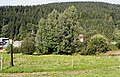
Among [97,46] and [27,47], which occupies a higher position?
[27,47]

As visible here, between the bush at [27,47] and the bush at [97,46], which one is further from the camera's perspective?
the bush at [27,47]

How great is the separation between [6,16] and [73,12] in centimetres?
12987

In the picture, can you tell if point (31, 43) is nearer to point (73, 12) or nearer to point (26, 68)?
point (73, 12)

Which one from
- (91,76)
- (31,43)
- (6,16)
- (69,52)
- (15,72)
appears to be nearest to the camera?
(91,76)

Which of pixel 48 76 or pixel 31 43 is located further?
pixel 31 43

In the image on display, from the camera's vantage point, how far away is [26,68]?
2572 centimetres

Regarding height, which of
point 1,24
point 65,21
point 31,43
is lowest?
point 31,43

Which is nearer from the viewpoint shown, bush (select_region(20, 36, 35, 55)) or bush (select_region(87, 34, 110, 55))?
bush (select_region(87, 34, 110, 55))

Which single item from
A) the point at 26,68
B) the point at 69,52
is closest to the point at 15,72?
the point at 26,68

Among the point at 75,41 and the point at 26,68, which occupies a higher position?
the point at 75,41

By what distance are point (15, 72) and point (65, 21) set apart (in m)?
40.2

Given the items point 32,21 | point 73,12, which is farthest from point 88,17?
point 73,12

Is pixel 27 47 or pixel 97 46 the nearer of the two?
pixel 97 46

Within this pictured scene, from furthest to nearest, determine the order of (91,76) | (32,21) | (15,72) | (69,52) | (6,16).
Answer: (6,16) < (32,21) < (69,52) < (15,72) < (91,76)
